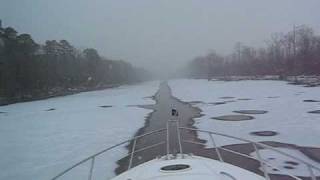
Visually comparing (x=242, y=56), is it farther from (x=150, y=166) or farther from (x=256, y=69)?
(x=150, y=166)

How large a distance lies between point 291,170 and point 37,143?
8024 mm

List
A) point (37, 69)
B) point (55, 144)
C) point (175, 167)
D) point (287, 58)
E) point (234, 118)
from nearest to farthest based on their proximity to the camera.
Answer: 1. point (175, 167)
2. point (55, 144)
3. point (234, 118)
4. point (37, 69)
5. point (287, 58)

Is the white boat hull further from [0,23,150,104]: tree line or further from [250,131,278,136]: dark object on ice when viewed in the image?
[0,23,150,104]: tree line

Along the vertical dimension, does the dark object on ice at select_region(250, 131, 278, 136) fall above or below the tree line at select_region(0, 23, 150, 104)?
below

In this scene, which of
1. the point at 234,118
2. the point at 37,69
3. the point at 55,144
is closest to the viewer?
the point at 55,144

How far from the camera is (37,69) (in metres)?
46.6

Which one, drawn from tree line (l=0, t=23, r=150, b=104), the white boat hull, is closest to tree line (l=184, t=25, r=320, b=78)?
tree line (l=0, t=23, r=150, b=104)

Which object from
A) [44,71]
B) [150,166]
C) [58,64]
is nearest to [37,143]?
[150,166]

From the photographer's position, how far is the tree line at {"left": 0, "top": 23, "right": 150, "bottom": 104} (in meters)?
42.1

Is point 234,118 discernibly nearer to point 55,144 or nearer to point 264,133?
point 264,133

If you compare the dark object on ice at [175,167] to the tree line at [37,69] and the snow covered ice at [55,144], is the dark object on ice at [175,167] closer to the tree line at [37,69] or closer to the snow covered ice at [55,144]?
the snow covered ice at [55,144]

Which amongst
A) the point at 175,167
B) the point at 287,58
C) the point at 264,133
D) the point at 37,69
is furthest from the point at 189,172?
the point at 287,58

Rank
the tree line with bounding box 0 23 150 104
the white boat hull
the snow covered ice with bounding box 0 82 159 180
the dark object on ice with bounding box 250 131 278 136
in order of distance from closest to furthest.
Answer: the white boat hull → the snow covered ice with bounding box 0 82 159 180 → the dark object on ice with bounding box 250 131 278 136 → the tree line with bounding box 0 23 150 104

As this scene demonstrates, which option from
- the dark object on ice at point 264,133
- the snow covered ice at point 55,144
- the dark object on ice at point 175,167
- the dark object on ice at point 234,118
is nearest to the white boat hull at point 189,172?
the dark object on ice at point 175,167
